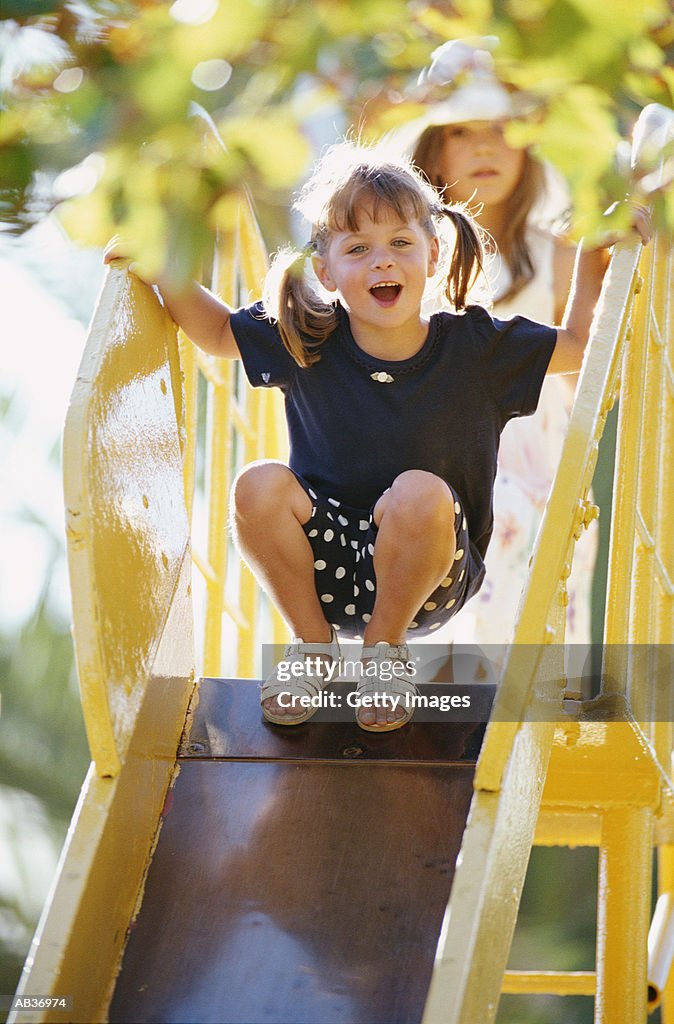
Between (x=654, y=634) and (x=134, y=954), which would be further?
(x=654, y=634)

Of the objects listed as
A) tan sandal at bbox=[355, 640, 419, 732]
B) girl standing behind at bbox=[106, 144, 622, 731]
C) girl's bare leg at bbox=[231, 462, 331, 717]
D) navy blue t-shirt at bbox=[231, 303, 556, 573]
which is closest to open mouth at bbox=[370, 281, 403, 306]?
girl standing behind at bbox=[106, 144, 622, 731]

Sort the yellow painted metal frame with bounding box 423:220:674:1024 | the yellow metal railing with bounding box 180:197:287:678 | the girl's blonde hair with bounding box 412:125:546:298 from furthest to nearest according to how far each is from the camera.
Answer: the girl's blonde hair with bounding box 412:125:546:298, the yellow metal railing with bounding box 180:197:287:678, the yellow painted metal frame with bounding box 423:220:674:1024

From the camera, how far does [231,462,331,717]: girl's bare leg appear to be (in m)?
2.37

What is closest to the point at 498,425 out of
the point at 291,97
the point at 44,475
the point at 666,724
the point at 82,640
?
the point at 666,724

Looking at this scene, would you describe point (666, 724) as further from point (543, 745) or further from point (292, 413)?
point (292, 413)

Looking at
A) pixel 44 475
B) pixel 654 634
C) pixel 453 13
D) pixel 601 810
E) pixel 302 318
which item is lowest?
pixel 601 810

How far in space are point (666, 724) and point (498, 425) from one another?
0.66 metres

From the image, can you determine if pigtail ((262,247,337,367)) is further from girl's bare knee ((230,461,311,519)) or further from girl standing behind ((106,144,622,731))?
girl's bare knee ((230,461,311,519))

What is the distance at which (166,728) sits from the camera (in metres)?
2.12

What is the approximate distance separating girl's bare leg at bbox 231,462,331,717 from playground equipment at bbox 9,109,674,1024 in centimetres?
12

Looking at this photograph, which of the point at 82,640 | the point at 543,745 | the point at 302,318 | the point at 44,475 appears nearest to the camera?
the point at 82,640

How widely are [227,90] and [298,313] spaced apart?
1.32 m

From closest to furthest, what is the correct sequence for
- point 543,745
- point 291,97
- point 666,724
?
point 291,97 < point 543,745 < point 666,724

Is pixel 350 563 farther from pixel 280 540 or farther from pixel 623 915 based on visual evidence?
pixel 623 915
